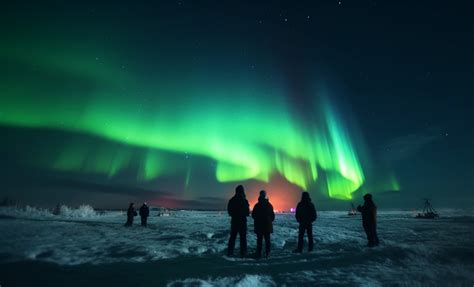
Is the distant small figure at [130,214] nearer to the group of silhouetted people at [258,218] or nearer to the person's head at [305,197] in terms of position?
the group of silhouetted people at [258,218]

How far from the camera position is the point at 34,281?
6172 millimetres

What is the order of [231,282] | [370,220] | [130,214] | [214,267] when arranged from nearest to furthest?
1. [231,282]
2. [214,267]
3. [370,220]
4. [130,214]

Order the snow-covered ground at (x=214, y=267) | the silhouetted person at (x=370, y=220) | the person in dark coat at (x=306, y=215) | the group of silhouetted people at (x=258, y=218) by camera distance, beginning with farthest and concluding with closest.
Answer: the silhouetted person at (x=370, y=220)
the person in dark coat at (x=306, y=215)
the group of silhouetted people at (x=258, y=218)
the snow-covered ground at (x=214, y=267)

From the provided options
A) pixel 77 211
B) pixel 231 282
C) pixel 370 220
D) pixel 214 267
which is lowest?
pixel 77 211

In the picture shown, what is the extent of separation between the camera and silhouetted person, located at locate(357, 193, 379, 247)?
11512 mm

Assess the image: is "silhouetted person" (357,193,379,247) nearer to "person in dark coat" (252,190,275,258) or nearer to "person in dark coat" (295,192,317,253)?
"person in dark coat" (295,192,317,253)

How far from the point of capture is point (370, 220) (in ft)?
39.0

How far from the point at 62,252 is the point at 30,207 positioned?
1461 inches

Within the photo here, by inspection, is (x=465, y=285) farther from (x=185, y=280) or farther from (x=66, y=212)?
(x=66, y=212)

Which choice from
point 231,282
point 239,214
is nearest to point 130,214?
point 239,214

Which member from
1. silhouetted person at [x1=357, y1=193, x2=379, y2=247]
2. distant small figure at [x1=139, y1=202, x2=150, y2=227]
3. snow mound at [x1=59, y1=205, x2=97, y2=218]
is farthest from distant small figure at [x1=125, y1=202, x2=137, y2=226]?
snow mound at [x1=59, y1=205, x2=97, y2=218]

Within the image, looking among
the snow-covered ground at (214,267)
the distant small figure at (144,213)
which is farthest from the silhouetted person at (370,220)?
the distant small figure at (144,213)

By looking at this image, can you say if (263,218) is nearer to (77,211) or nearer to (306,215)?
(306,215)

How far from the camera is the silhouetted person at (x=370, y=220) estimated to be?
11512 millimetres
